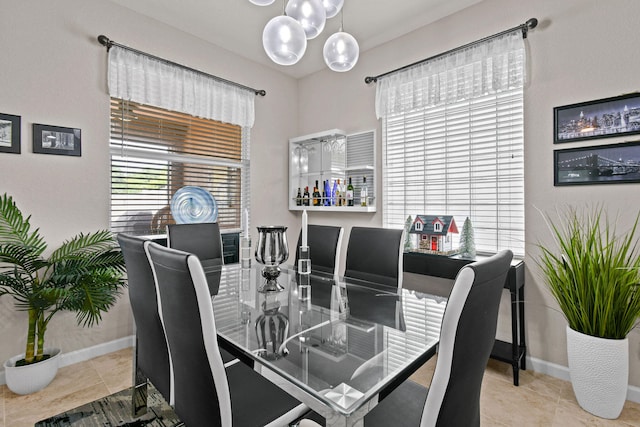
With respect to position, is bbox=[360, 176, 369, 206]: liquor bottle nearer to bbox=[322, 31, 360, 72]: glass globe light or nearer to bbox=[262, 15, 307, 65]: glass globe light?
bbox=[322, 31, 360, 72]: glass globe light

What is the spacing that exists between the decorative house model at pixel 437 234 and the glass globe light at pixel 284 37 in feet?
5.73

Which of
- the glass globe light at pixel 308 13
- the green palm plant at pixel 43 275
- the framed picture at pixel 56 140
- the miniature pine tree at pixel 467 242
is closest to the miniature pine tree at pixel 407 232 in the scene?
the miniature pine tree at pixel 467 242

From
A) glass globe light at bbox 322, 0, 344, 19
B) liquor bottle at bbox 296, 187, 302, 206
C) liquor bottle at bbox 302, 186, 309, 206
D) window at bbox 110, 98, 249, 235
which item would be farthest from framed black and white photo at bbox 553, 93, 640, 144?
window at bbox 110, 98, 249, 235

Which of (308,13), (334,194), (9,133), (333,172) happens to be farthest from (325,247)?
(9,133)

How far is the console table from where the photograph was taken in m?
2.11

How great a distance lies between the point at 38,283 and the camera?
6.68ft

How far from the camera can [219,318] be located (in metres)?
1.37

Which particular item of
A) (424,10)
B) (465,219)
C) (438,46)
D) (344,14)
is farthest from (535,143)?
(344,14)

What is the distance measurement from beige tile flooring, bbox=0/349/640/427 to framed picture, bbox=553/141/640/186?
53.9 inches

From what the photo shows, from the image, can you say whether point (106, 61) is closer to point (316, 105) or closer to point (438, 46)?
point (316, 105)

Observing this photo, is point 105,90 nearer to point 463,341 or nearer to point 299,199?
point 299,199

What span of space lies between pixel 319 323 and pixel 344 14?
8.44 ft

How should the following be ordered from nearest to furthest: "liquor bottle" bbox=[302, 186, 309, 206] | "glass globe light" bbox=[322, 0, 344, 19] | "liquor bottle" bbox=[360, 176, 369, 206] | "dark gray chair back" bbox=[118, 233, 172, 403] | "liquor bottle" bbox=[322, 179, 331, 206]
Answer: "dark gray chair back" bbox=[118, 233, 172, 403]
"glass globe light" bbox=[322, 0, 344, 19]
"liquor bottle" bbox=[360, 176, 369, 206]
"liquor bottle" bbox=[322, 179, 331, 206]
"liquor bottle" bbox=[302, 186, 309, 206]

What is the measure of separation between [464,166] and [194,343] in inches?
97.1
